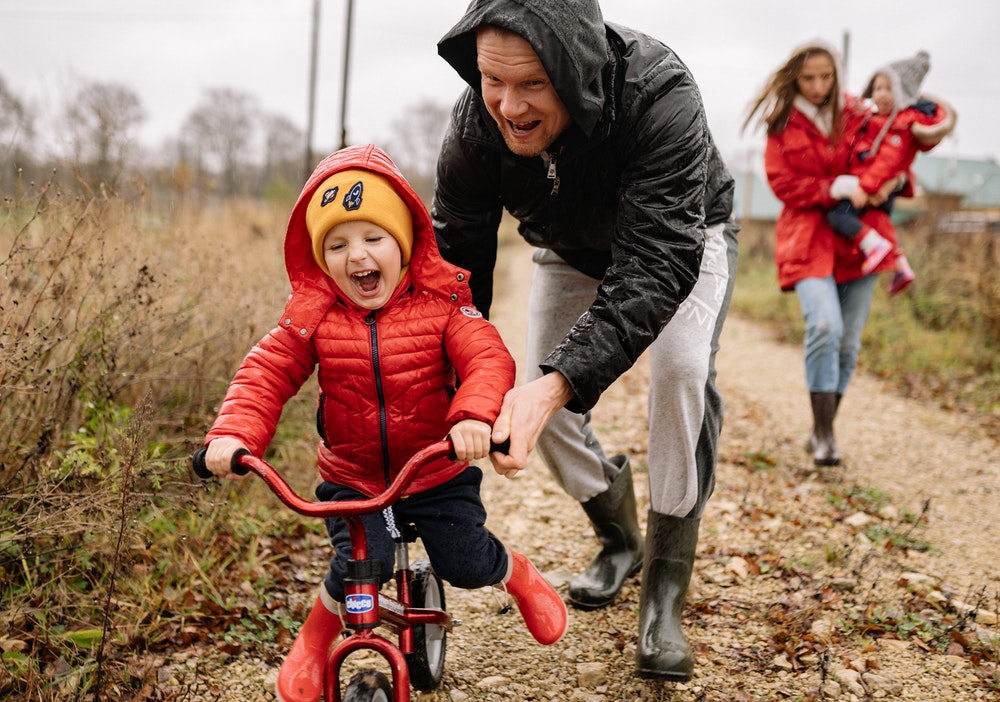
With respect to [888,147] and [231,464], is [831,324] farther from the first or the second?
[231,464]

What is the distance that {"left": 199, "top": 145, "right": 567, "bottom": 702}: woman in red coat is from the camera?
2.36 metres

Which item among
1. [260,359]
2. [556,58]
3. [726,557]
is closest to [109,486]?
[260,359]

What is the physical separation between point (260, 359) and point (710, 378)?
147cm

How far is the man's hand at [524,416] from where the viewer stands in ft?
6.56

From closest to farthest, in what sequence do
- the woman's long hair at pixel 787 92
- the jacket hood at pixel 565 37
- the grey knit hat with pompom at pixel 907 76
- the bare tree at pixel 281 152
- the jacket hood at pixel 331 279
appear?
the jacket hood at pixel 565 37, the jacket hood at pixel 331 279, the woman's long hair at pixel 787 92, the grey knit hat with pompom at pixel 907 76, the bare tree at pixel 281 152

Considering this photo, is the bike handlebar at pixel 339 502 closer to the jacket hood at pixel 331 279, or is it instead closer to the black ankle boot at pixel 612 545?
the jacket hood at pixel 331 279

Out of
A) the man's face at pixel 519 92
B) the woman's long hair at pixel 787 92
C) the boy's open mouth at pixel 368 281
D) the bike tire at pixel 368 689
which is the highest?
the woman's long hair at pixel 787 92

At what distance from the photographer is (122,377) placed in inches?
146

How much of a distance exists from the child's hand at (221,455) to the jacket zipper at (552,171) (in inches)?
47.9

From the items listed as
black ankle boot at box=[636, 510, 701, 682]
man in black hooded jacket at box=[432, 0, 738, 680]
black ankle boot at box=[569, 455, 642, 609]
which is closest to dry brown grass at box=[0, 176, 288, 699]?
man in black hooded jacket at box=[432, 0, 738, 680]

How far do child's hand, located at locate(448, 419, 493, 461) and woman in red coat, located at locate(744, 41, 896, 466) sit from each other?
353cm

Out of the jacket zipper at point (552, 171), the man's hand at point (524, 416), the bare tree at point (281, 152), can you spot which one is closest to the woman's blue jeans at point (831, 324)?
the jacket zipper at point (552, 171)

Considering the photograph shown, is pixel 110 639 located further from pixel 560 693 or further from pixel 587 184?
pixel 587 184

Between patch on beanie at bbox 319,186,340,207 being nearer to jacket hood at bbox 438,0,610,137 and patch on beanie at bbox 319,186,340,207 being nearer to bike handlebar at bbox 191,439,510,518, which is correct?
jacket hood at bbox 438,0,610,137
